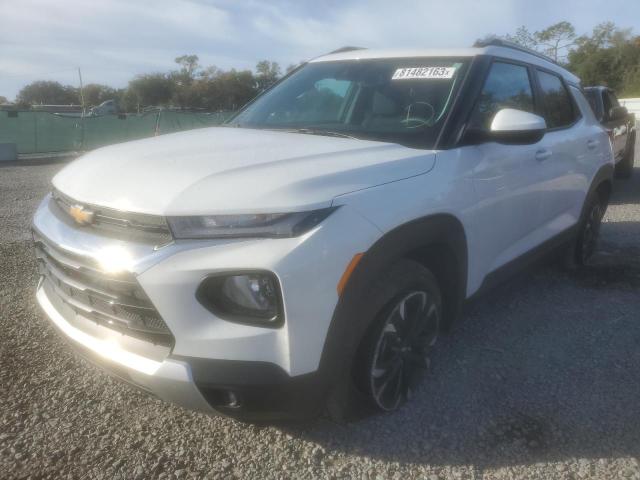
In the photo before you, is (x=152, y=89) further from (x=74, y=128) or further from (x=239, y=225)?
(x=239, y=225)

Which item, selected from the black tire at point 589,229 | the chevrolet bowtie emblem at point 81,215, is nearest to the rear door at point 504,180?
the black tire at point 589,229

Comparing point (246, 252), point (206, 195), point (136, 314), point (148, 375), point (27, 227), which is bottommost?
point (27, 227)

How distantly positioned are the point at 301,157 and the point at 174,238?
0.66 m

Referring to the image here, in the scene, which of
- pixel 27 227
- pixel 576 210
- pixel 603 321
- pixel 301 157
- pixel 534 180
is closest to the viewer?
pixel 301 157

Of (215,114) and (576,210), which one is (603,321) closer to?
(576,210)

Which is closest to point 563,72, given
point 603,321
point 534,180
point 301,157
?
point 534,180

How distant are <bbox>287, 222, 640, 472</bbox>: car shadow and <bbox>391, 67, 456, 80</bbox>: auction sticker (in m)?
1.24

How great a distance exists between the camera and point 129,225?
199cm

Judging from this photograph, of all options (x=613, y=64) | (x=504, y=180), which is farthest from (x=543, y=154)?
(x=613, y=64)

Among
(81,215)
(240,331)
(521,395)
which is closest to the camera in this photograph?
(240,331)

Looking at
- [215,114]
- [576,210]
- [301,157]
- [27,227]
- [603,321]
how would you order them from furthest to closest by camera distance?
[215,114] < [27,227] < [576,210] < [603,321] < [301,157]

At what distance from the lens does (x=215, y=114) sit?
861 inches

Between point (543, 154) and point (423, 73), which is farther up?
point (423, 73)

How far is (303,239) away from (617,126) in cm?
774
